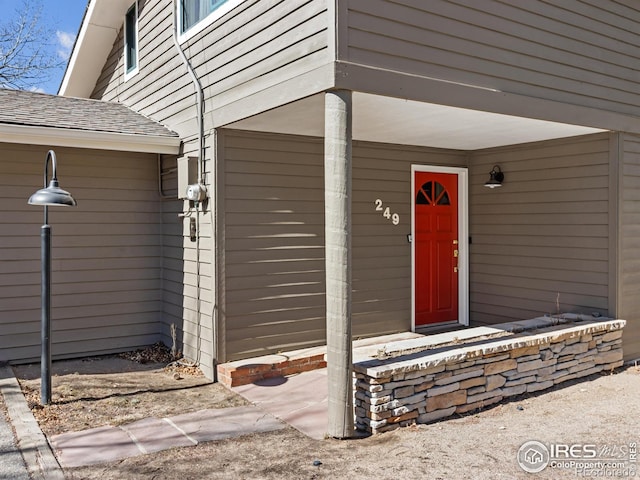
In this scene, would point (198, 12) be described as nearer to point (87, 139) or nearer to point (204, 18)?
point (204, 18)

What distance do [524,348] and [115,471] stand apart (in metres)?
3.38

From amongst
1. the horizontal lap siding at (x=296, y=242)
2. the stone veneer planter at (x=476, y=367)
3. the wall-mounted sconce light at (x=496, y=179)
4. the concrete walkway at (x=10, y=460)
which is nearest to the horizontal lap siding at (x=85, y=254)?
the horizontal lap siding at (x=296, y=242)

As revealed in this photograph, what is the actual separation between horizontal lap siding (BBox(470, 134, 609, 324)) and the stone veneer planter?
560 millimetres

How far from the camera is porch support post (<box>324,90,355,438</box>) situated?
Result: 12.6 feet

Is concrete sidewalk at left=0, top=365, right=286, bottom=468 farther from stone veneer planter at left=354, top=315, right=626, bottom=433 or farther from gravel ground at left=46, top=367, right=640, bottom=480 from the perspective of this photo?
stone veneer planter at left=354, top=315, right=626, bottom=433

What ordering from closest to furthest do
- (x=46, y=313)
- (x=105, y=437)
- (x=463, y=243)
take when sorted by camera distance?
(x=105, y=437) < (x=46, y=313) < (x=463, y=243)

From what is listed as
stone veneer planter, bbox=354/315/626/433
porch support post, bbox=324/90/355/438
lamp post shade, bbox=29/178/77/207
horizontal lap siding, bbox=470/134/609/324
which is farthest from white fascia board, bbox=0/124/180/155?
horizontal lap siding, bbox=470/134/609/324

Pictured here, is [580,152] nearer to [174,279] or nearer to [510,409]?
[510,409]

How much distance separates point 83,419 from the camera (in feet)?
14.0

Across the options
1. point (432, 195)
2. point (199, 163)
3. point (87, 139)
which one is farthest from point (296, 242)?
point (87, 139)

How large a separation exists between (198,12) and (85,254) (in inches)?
114

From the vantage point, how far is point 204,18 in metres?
5.60

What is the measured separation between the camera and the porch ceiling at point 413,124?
4477 mm

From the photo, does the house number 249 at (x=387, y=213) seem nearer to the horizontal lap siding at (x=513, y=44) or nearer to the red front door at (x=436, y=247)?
the red front door at (x=436, y=247)
